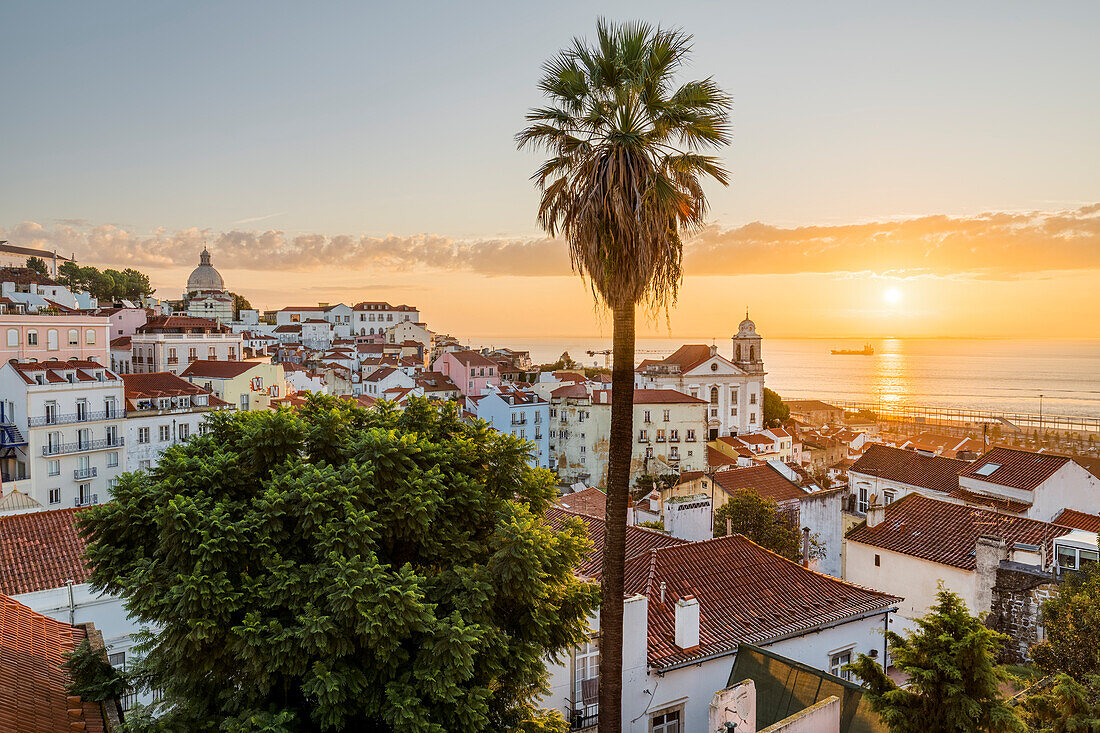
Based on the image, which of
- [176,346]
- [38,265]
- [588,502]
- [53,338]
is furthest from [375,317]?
[588,502]

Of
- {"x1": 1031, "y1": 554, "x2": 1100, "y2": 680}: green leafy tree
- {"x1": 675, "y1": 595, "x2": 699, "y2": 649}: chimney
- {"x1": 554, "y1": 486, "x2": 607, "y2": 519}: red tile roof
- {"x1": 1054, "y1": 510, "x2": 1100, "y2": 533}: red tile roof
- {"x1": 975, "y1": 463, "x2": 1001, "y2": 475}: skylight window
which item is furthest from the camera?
{"x1": 554, "y1": 486, "x2": 607, "y2": 519}: red tile roof

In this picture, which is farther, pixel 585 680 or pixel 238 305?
pixel 238 305

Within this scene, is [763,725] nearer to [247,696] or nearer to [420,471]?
[420,471]

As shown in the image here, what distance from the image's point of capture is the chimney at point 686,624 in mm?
13031

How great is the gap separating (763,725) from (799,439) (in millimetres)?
70199

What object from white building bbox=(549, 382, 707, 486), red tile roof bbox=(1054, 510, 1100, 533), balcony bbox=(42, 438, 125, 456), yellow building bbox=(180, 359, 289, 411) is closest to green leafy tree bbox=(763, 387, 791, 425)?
white building bbox=(549, 382, 707, 486)

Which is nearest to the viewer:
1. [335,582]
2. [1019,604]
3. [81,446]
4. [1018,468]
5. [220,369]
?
[335,582]

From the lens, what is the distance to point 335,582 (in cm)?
750

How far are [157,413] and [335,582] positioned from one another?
44.6 meters

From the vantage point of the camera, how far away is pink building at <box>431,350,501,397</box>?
77812 mm

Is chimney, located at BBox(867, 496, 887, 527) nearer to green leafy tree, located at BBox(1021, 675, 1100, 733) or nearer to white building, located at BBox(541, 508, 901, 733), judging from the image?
white building, located at BBox(541, 508, 901, 733)

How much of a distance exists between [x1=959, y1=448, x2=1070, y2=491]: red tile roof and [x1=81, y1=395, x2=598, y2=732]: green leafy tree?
26878mm

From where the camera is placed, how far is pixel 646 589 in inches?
562

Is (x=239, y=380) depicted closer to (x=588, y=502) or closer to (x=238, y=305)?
(x=588, y=502)
